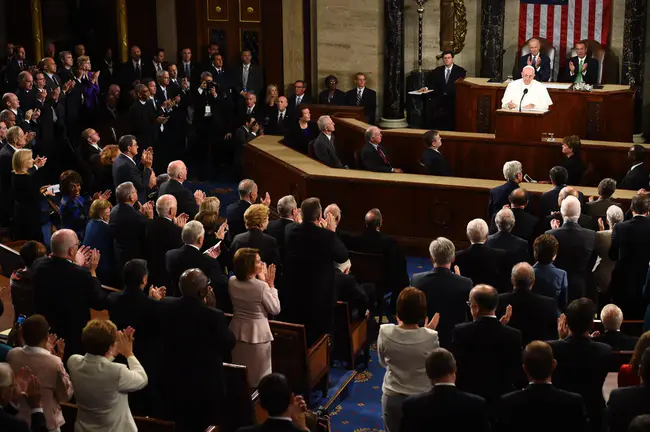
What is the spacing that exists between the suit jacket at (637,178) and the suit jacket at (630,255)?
2492mm

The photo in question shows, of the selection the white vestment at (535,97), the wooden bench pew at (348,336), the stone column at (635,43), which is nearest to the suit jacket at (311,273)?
the wooden bench pew at (348,336)

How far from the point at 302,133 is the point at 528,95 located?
2917 millimetres

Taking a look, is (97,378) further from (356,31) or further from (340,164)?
(356,31)

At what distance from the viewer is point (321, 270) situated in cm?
795

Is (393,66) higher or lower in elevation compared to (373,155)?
higher

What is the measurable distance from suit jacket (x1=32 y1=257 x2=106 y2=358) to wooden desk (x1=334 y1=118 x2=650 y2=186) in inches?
262

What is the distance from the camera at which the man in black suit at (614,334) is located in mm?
6492

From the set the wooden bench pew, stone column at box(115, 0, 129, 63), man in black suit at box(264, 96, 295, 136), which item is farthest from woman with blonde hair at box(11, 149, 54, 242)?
stone column at box(115, 0, 129, 63)

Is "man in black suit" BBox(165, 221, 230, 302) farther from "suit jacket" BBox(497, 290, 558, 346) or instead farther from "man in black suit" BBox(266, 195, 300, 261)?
"suit jacket" BBox(497, 290, 558, 346)

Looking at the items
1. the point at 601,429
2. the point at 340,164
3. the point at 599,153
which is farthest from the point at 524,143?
the point at 601,429

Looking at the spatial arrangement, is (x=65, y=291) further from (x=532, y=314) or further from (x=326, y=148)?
(x=326, y=148)

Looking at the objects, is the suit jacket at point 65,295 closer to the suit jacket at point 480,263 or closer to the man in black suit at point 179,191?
the man in black suit at point 179,191

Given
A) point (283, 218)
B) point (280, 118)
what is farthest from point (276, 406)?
point (280, 118)

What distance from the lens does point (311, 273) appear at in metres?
7.96
